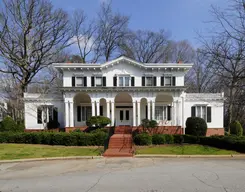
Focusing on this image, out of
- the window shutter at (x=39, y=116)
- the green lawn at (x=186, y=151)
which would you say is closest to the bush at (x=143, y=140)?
the green lawn at (x=186, y=151)

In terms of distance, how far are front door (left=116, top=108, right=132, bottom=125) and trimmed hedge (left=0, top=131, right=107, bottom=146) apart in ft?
22.1

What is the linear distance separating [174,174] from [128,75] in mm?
14476

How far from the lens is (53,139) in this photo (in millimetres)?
15320

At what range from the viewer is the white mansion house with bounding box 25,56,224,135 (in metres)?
19.7

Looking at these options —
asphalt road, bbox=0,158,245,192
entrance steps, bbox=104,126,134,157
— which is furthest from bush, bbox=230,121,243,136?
asphalt road, bbox=0,158,245,192

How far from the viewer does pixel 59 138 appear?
49.8 ft

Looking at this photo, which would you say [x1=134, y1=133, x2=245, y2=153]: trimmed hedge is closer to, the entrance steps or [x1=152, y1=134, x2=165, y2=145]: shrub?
[x1=152, y1=134, x2=165, y2=145]: shrub

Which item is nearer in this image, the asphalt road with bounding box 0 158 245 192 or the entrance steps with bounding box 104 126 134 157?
the asphalt road with bounding box 0 158 245 192

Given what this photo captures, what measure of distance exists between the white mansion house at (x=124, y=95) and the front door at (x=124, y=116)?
28cm

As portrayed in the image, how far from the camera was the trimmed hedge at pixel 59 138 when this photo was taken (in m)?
14.8

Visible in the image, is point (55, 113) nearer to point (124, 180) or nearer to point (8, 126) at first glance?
point (8, 126)

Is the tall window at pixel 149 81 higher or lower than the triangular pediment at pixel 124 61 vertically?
lower

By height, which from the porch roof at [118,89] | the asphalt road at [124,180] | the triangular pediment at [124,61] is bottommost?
the asphalt road at [124,180]

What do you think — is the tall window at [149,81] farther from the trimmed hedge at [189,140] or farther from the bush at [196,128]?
the trimmed hedge at [189,140]
